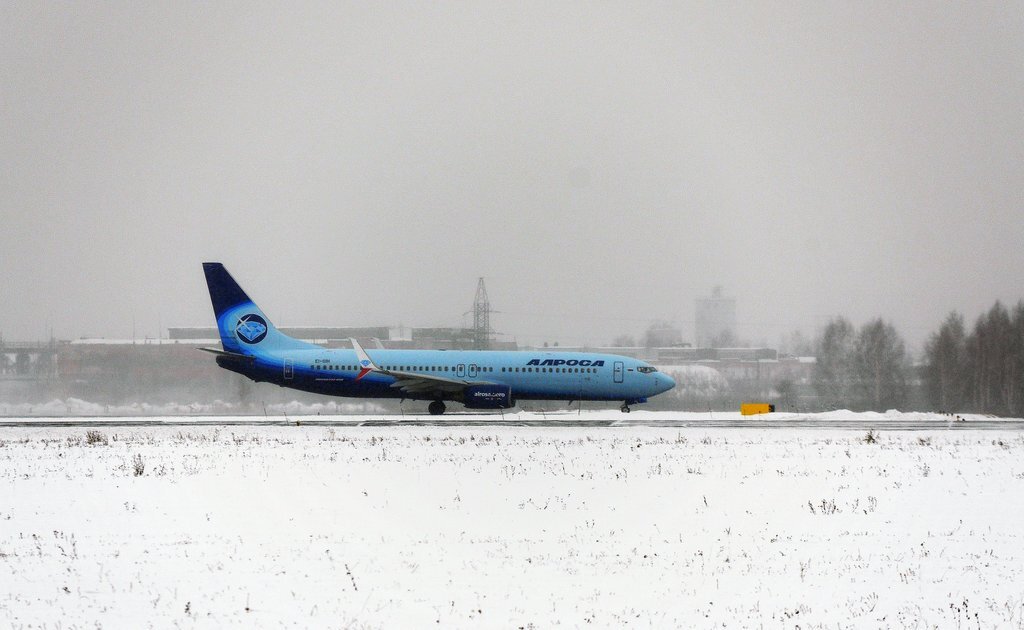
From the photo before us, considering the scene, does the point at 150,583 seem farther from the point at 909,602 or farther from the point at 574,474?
the point at 574,474

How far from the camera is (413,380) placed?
43.8 metres

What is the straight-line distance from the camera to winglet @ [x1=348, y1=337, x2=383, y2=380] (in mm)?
43594

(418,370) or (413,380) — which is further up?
(418,370)

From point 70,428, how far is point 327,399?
97.4 ft

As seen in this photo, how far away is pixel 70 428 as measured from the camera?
36375 mm

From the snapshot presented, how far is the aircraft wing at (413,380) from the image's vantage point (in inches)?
1718

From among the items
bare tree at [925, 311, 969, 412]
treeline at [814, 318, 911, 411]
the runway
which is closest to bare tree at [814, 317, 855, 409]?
treeline at [814, 318, 911, 411]

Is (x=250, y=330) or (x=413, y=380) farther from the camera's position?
(x=250, y=330)

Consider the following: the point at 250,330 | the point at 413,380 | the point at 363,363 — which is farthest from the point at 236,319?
the point at 413,380

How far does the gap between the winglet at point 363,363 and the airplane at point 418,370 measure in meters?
0.04

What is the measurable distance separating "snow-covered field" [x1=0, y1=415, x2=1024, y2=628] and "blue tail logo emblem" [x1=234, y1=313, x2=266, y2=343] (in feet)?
61.8

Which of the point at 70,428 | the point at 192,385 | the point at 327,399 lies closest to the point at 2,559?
the point at 70,428

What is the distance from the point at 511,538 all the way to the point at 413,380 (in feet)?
97.0

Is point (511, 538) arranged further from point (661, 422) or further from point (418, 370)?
point (418, 370)
